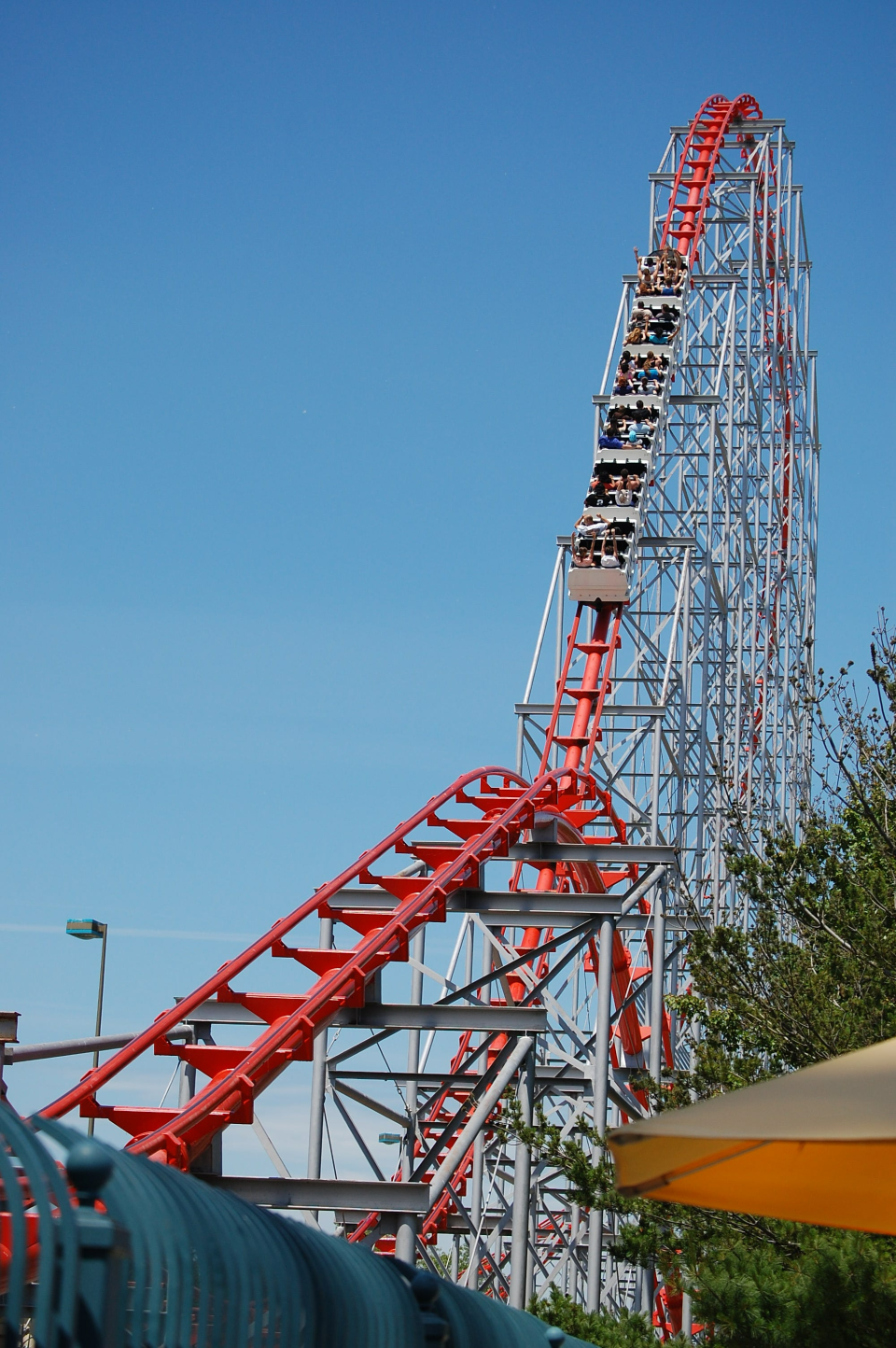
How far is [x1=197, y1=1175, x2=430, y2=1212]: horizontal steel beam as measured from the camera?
371 inches

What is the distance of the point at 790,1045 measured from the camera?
10367 millimetres

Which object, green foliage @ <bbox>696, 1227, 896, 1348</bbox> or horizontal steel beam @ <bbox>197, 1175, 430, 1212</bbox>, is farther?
horizontal steel beam @ <bbox>197, 1175, 430, 1212</bbox>

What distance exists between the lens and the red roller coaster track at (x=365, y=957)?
361 inches

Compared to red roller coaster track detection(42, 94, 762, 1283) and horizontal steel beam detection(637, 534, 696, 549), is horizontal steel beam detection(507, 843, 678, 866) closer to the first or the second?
red roller coaster track detection(42, 94, 762, 1283)

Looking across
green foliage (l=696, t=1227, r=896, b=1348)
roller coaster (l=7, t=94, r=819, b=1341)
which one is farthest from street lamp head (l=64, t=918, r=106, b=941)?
green foliage (l=696, t=1227, r=896, b=1348)

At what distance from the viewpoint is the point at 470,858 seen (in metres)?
12.3

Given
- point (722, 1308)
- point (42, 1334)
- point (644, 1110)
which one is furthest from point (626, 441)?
point (42, 1334)

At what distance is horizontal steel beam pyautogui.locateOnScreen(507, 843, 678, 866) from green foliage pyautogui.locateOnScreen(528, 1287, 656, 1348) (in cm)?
379

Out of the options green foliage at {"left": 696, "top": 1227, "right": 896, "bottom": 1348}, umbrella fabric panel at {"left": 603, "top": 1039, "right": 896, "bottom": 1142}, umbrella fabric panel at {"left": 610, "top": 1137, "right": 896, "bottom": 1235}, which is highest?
umbrella fabric panel at {"left": 603, "top": 1039, "right": 896, "bottom": 1142}

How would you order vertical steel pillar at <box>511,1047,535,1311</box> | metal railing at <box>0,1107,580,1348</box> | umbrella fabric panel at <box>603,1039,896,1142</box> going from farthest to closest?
vertical steel pillar at <box>511,1047,535,1311</box> → umbrella fabric panel at <box>603,1039,896,1142</box> → metal railing at <box>0,1107,580,1348</box>

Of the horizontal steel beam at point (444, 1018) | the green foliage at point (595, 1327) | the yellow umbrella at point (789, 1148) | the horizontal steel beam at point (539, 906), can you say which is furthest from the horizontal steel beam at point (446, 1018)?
the yellow umbrella at point (789, 1148)

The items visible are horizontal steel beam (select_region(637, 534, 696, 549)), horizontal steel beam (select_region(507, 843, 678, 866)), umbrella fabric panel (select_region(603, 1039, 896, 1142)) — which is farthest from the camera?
horizontal steel beam (select_region(637, 534, 696, 549))

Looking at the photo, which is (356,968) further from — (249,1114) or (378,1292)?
(378,1292)

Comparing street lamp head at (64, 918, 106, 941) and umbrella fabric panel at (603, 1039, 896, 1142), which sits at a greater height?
street lamp head at (64, 918, 106, 941)
